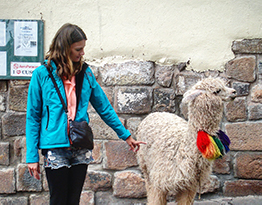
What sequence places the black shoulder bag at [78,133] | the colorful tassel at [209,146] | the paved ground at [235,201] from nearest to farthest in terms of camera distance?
the black shoulder bag at [78,133] < the colorful tassel at [209,146] < the paved ground at [235,201]

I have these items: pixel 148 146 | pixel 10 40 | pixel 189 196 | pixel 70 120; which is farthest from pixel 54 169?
pixel 10 40

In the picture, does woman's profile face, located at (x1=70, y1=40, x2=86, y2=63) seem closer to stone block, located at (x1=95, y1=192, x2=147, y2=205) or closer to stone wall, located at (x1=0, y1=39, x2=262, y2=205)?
stone wall, located at (x1=0, y1=39, x2=262, y2=205)

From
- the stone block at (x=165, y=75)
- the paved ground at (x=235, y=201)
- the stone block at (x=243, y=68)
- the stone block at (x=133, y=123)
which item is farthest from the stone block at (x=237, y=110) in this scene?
the stone block at (x=133, y=123)

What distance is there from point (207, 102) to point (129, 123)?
48.3 inches

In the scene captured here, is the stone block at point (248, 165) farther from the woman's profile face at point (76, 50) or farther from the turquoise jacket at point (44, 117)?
the woman's profile face at point (76, 50)

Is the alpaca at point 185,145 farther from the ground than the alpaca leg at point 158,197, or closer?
farther from the ground

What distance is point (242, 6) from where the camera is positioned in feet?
9.80

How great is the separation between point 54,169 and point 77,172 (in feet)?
0.54

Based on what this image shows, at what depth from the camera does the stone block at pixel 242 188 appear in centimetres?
297

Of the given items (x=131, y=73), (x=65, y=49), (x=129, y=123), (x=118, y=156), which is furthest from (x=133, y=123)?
(x=65, y=49)

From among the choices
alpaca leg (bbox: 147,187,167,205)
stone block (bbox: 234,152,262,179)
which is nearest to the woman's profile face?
alpaca leg (bbox: 147,187,167,205)

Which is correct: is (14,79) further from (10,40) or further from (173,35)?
(173,35)

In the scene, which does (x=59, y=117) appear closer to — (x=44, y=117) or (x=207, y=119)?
(x=44, y=117)

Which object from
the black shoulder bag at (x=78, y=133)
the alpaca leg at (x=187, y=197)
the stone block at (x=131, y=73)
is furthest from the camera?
the stone block at (x=131, y=73)
